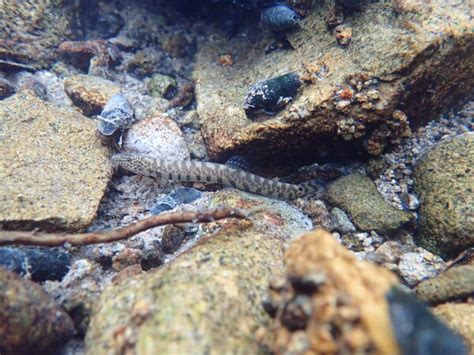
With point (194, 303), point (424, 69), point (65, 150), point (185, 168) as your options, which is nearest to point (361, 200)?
point (424, 69)

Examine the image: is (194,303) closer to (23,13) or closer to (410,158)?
(410,158)

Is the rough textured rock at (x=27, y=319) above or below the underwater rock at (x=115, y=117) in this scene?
below

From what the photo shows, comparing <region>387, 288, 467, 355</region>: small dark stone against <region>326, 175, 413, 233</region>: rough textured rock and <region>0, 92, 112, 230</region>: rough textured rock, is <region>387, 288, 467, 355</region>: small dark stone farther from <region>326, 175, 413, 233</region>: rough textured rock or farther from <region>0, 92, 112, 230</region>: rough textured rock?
<region>0, 92, 112, 230</region>: rough textured rock

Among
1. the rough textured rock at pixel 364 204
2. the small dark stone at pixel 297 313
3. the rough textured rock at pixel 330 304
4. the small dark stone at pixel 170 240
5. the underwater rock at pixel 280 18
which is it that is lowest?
the small dark stone at pixel 170 240

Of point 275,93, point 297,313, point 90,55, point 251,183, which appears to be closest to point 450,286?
point 297,313

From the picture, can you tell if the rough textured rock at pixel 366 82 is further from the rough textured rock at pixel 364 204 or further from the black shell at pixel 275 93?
the rough textured rock at pixel 364 204

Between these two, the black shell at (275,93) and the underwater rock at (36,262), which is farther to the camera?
the black shell at (275,93)

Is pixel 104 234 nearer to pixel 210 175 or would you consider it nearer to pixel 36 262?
pixel 36 262

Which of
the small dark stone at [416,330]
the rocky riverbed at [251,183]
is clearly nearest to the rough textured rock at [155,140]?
the rocky riverbed at [251,183]

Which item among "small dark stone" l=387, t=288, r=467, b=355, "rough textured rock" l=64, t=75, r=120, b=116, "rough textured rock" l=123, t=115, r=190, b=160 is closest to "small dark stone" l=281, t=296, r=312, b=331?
"small dark stone" l=387, t=288, r=467, b=355
